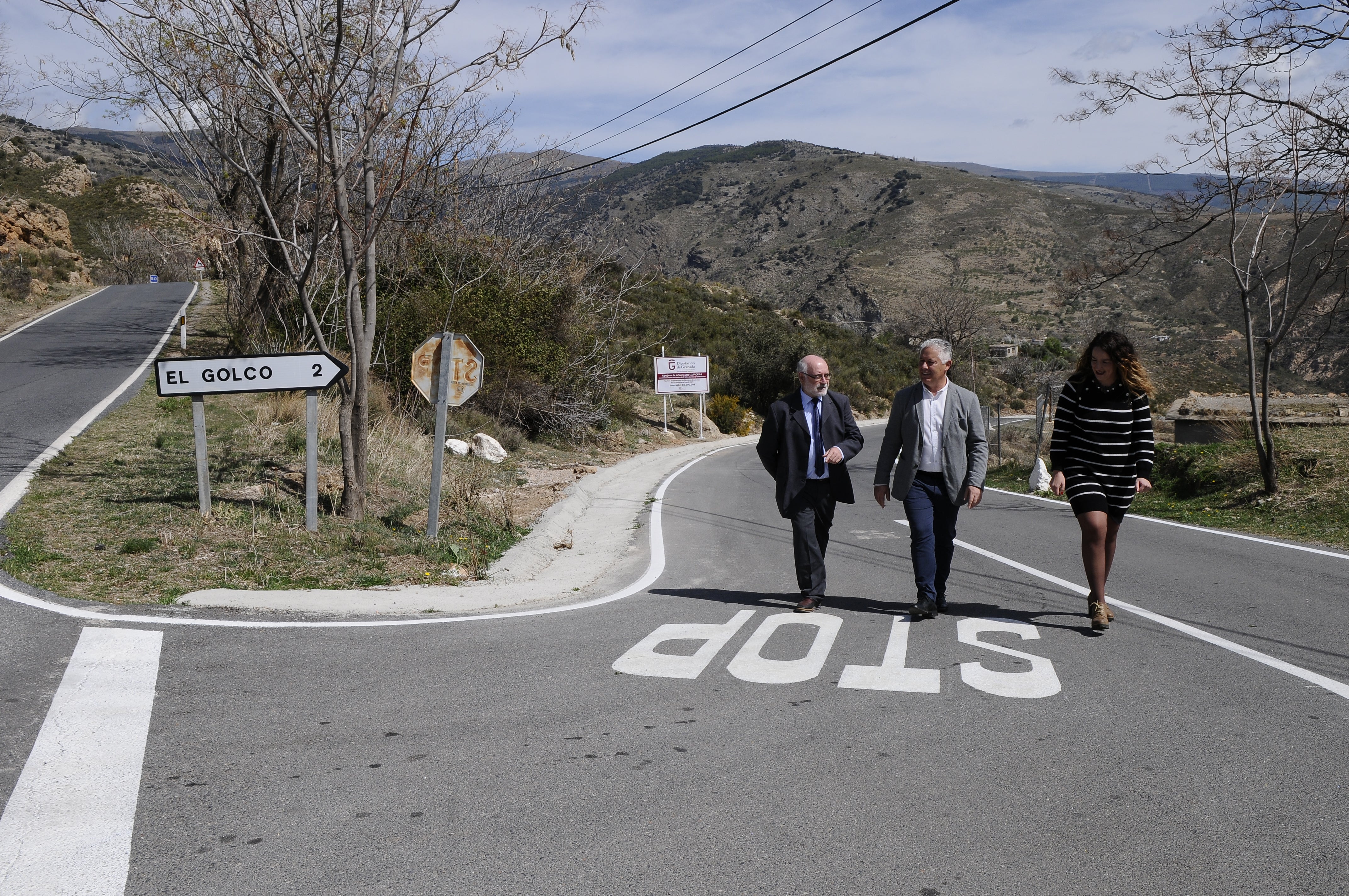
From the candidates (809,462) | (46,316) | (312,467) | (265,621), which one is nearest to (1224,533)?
(809,462)

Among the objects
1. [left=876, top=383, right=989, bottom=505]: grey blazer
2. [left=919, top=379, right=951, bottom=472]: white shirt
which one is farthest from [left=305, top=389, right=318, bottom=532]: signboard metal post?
[left=919, top=379, right=951, bottom=472]: white shirt

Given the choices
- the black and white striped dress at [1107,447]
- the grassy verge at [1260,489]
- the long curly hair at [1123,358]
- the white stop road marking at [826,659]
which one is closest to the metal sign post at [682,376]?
the grassy verge at [1260,489]

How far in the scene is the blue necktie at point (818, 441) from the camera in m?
7.03

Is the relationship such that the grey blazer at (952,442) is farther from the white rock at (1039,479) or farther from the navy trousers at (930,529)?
the white rock at (1039,479)

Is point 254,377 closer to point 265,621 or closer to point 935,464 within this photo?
point 265,621

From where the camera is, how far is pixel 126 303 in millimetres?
35969

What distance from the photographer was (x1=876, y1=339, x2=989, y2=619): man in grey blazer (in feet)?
21.7

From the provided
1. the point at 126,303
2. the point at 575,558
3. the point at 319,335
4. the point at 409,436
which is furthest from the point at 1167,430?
the point at 126,303

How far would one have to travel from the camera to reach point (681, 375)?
3356cm

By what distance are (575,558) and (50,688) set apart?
5629mm

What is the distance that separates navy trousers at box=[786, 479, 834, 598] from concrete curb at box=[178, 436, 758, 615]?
1822 millimetres

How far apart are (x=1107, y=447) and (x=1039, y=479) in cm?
1268

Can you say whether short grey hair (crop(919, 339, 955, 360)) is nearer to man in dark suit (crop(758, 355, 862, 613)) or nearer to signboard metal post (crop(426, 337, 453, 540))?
man in dark suit (crop(758, 355, 862, 613))

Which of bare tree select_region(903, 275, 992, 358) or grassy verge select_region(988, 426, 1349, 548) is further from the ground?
bare tree select_region(903, 275, 992, 358)
